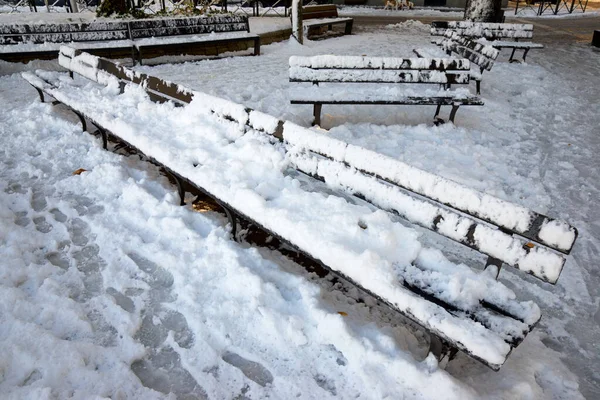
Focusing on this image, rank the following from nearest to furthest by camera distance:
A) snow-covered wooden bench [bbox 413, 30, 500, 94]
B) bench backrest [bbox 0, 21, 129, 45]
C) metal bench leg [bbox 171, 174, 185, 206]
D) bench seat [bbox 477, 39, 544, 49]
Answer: metal bench leg [bbox 171, 174, 185, 206] < snow-covered wooden bench [bbox 413, 30, 500, 94] < bench backrest [bbox 0, 21, 129, 45] < bench seat [bbox 477, 39, 544, 49]

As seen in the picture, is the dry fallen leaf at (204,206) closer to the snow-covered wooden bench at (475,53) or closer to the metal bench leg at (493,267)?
the metal bench leg at (493,267)

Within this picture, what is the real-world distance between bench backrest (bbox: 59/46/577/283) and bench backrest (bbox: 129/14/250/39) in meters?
6.22

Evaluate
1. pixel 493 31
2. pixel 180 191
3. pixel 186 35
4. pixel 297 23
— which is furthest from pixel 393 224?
pixel 297 23

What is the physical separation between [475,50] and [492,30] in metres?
3.03

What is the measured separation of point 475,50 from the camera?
7.19 m

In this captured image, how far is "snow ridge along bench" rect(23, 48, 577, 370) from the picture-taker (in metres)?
1.89

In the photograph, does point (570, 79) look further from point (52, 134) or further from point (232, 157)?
point (52, 134)

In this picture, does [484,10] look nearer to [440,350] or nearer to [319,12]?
[319,12]

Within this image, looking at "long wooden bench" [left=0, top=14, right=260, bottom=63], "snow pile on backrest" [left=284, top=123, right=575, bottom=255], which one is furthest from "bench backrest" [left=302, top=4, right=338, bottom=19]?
"snow pile on backrest" [left=284, top=123, right=575, bottom=255]

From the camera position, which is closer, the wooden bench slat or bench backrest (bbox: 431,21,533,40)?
the wooden bench slat

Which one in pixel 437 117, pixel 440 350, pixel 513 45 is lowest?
pixel 440 350

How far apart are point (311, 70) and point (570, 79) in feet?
19.9

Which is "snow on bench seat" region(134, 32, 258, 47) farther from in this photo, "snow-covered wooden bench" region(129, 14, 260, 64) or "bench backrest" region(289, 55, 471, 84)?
"bench backrest" region(289, 55, 471, 84)

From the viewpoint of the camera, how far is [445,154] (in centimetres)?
460
